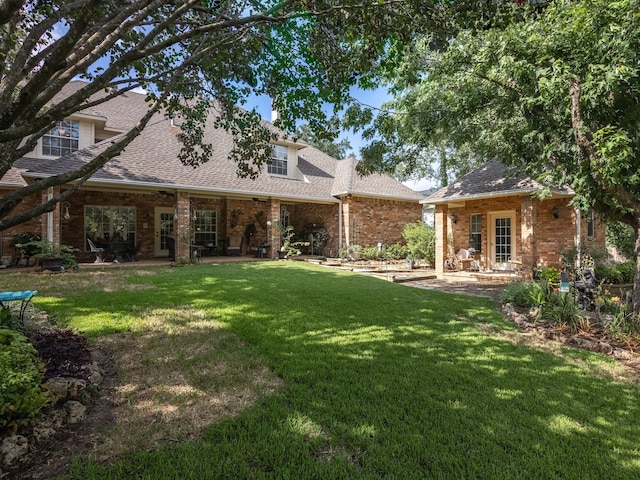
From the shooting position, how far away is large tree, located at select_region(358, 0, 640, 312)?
4.69 meters

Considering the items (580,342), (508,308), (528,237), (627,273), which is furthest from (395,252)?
(580,342)

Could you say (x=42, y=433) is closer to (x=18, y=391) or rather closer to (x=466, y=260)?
(x=18, y=391)

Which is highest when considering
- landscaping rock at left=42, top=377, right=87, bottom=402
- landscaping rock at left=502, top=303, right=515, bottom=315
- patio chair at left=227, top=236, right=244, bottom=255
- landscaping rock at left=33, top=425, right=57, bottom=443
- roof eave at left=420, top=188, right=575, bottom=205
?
roof eave at left=420, top=188, right=575, bottom=205

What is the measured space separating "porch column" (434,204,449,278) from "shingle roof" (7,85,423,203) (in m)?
3.81

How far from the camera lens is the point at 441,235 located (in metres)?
13.8

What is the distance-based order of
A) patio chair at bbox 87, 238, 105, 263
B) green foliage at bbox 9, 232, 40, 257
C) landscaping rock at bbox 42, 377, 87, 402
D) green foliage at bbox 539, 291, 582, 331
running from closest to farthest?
landscaping rock at bbox 42, 377, 87, 402 → green foliage at bbox 539, 291, 582, 331 → green foliage at bbox 9, 232, 40, 257 → patio chair at bbox 87, 238, 105, 263

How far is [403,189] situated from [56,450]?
18552 mm

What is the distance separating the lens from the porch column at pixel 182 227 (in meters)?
13.2

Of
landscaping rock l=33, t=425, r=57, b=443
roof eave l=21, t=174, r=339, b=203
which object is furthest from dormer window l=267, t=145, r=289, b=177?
landscaping rock l=33, t=425, r=57, b=443

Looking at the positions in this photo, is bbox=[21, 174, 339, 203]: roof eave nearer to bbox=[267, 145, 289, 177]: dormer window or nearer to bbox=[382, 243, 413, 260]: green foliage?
bbox=[267, 145, 289, 177]: dormer window

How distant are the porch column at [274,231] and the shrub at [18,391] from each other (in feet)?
42.3

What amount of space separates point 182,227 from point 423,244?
10.5 meters

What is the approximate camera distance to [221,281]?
9359 mm

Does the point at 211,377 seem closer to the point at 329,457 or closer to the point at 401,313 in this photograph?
the point at 329,457
